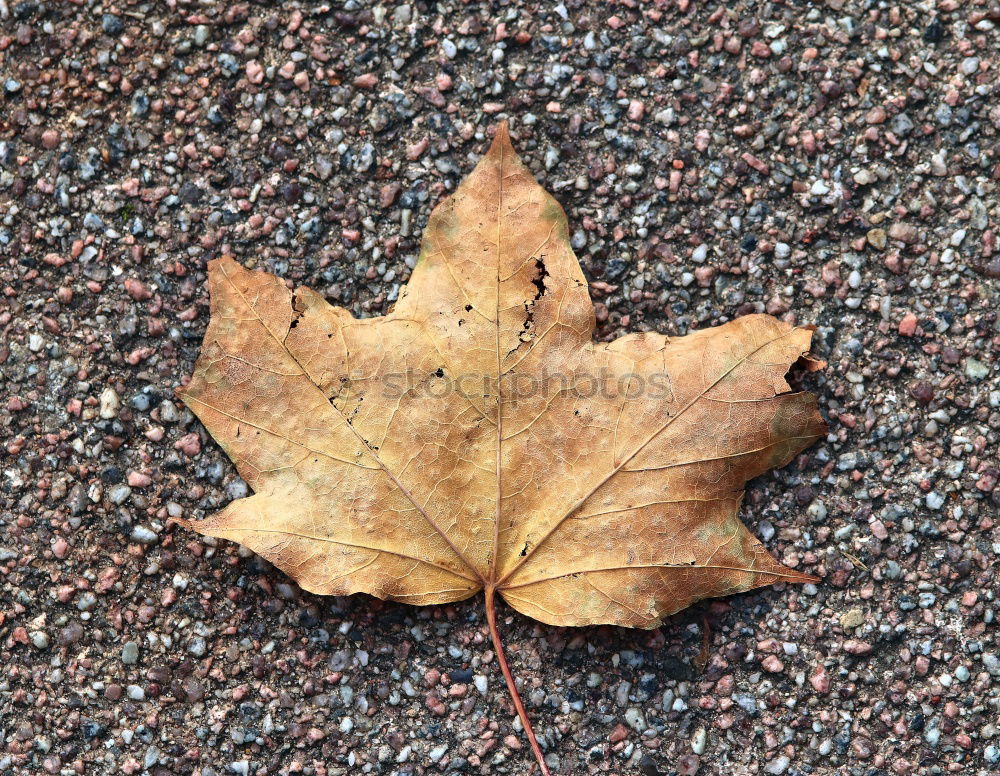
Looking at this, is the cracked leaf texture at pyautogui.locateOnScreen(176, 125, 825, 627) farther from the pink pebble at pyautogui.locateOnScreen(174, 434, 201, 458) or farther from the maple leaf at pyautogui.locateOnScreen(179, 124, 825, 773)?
the pink pebble at pyautogui.locateOnScreen(174, 434, 201, 458)

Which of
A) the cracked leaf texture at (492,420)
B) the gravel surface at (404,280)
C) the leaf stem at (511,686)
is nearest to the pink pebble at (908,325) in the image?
the gravel surface at (404,280)

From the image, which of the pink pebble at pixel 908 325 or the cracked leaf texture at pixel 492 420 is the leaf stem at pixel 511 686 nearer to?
the cracked leaf texture at pixel 492 420

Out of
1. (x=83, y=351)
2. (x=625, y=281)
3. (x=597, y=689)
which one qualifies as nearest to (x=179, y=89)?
(x=83, y=351)

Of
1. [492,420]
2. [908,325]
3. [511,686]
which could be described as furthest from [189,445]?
[908,325]

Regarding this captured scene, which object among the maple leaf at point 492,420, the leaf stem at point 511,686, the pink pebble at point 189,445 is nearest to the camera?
the maple leaf at point 492,420

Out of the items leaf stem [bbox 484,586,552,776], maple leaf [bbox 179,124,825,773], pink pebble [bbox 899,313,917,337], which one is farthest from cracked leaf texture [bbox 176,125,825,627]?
pink pebble [bbox 899,313,917,337]

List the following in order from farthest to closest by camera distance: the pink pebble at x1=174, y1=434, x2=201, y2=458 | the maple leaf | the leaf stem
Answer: the pink pebble at x1=174, y1=434, x2=201, y2=458 → the leaf stem → the maple leaf
